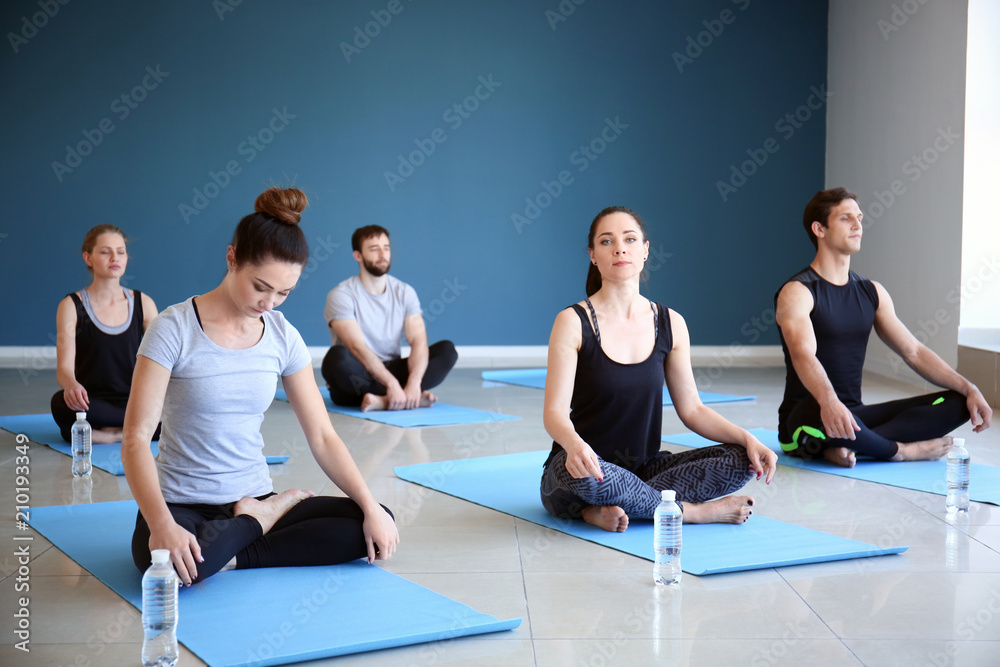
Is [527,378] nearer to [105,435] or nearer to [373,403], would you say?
[373,403]

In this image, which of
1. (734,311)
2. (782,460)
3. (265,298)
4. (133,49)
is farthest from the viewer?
(734,311)

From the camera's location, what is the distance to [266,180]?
23.8ft

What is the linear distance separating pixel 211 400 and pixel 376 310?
2.93 metres

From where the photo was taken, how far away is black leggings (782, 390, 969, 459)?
10.8ft

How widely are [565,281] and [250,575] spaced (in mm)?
5594

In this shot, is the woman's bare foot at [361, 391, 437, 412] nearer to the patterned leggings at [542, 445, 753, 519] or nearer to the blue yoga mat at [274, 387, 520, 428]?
the blue yoga mat at [274, 387, 520, 428]

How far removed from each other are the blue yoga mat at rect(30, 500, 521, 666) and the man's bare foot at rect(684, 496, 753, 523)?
0.82 meters

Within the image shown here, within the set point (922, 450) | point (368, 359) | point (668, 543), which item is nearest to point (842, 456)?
point (922, 450)

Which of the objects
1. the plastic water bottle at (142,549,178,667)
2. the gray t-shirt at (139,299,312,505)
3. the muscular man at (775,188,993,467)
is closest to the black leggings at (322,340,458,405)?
the muscular man at (775,188,993,467)

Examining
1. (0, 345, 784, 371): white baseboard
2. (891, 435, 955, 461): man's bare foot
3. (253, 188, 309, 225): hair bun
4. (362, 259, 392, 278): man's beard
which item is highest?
(362, 259, 392, 278): man's beard

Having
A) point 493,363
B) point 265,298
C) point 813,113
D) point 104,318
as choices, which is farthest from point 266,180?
point 265,298

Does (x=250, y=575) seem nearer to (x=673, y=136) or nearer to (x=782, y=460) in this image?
(x=782, y=460)

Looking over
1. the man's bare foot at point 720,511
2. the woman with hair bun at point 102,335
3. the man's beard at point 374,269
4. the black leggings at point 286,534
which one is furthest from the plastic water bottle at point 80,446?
the man's bare foot at point 720,511

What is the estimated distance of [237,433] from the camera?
2072mm
